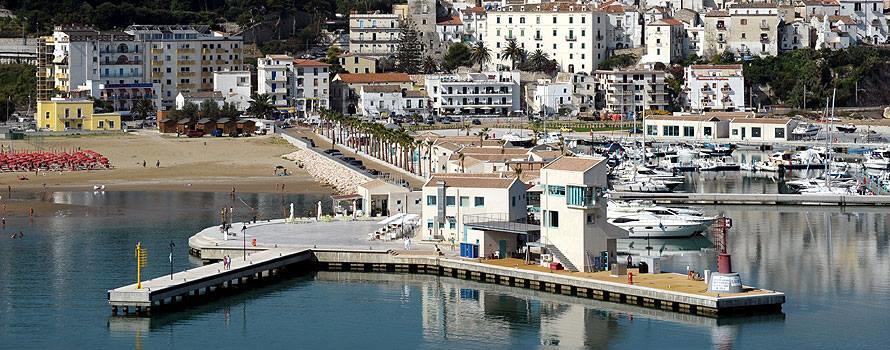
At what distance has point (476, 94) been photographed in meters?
106

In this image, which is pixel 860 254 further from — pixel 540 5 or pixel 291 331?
Result: pixel 540 5

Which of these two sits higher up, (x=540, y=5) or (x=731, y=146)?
(x=540, y=5)

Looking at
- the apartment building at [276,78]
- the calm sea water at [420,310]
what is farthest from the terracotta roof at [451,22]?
the calm sea water at [420,310]

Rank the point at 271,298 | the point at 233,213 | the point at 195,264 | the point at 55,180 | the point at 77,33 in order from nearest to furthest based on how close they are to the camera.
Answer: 1. the point at 271,298
2. the point at 195,264
3. the point at 233,213
4. the point at 55,180
5. the point at 77,33

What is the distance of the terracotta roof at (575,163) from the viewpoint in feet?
144

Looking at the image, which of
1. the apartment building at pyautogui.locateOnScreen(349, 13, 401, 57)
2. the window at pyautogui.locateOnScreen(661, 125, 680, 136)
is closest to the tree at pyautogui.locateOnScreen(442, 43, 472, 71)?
the apartment building at pyautogui.locateOnScreen(349, 13, 401, 57)

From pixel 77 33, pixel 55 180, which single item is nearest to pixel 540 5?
pixel 77 33

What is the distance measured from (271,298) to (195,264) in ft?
16.2

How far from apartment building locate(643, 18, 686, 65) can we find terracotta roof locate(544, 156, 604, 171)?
67.0m

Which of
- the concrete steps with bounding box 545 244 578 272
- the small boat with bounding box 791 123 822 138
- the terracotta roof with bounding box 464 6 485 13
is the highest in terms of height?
the terracotta roof with bounding box 464 6 485 13

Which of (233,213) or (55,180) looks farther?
(55,180)

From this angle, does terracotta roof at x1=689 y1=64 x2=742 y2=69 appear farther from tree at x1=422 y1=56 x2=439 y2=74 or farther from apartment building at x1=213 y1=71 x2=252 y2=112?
apartment building at x1=213 y1=71 x2=252 y2=112

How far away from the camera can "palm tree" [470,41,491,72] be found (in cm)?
11291

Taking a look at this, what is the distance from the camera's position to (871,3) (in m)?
116
